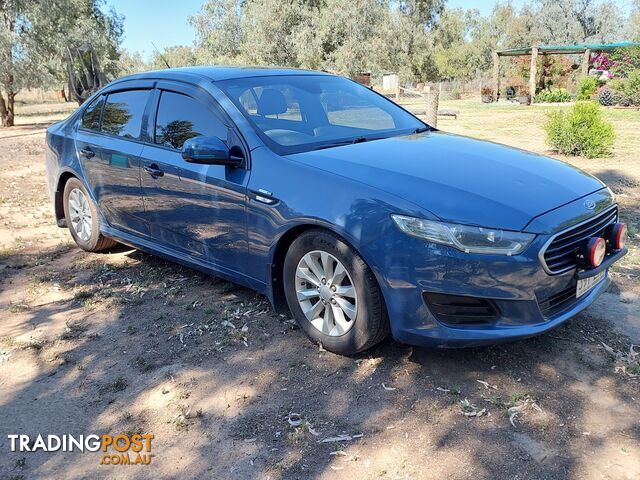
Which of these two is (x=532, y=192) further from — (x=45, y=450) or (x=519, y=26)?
(x=519, y=26)

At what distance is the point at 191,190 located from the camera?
4035mm

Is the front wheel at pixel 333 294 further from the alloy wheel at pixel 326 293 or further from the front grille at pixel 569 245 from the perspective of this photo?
the front grille at pixel 569 245

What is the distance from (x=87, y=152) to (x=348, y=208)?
2983 millimetres

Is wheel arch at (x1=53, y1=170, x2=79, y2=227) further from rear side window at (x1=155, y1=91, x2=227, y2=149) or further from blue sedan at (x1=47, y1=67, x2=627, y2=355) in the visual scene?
rear side window at (x1=155, y1=91, x2=227, y2=149)

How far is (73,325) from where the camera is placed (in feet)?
13.7

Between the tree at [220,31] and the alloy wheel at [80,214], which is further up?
the tree at [220,31]

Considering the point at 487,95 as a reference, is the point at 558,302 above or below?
below

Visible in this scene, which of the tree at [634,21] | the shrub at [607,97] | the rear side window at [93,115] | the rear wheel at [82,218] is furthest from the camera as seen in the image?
the tree at [634,21]

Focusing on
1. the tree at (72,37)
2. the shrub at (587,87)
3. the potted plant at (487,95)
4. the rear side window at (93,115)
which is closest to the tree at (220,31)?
the tree at (72,37)

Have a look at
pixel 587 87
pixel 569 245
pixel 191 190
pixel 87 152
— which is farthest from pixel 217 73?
pixel 587 87

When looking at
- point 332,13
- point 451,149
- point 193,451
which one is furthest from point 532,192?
point 332,13

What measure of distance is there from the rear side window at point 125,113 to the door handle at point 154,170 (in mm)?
370

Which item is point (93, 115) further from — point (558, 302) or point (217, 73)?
point (558, 302)

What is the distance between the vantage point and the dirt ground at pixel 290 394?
264 centimetres
